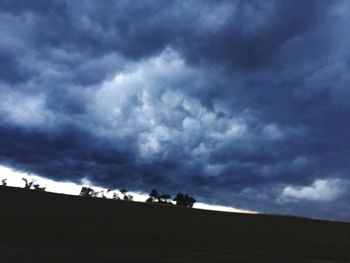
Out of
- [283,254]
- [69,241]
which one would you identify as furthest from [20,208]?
[283,254]

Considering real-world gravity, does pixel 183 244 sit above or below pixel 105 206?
below

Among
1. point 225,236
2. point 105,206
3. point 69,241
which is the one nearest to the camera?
point 69,241

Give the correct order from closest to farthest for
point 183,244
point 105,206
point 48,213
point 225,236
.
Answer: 1. point 183,244
2. point 225,236
3. point 48,213
4. point 105,206

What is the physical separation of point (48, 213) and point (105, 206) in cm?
930

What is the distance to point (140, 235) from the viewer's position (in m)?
28.3

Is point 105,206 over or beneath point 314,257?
over

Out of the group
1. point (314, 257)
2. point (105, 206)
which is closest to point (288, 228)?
point (314, 257)

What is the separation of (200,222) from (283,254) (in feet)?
42.0

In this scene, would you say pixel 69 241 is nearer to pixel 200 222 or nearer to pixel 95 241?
pixel 95 241

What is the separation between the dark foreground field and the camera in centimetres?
2092

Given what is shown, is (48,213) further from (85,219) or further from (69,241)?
(69,241)

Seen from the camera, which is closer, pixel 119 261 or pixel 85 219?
pixel 119 261

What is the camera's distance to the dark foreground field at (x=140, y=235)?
68.6 feet

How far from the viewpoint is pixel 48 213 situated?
33.7 meters
